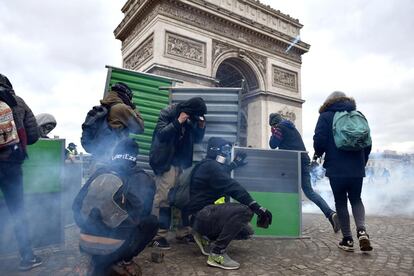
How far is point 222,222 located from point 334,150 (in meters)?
1.75

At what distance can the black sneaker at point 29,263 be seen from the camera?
2.83 metres

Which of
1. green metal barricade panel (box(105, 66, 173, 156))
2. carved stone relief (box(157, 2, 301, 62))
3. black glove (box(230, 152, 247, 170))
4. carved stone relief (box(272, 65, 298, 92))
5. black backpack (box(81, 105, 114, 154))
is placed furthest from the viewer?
carved stone relief (box(272, 65, 298, 92))

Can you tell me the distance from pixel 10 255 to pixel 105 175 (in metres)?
2.13

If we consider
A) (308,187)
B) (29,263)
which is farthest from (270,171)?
(29,263)

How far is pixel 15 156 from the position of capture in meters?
2.90

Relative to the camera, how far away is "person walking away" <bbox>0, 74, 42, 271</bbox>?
110 inches

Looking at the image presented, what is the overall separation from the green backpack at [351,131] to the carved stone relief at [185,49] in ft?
38.4

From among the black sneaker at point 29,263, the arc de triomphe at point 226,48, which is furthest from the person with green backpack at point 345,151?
the arc de triomphe at point 226,48

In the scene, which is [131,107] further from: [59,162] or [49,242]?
[49,242]

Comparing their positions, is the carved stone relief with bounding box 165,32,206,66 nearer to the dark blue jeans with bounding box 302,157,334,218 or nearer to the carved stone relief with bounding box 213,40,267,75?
the carved stone relief with bounding box 213,40,267,75

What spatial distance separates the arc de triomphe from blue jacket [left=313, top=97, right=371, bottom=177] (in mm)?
10931

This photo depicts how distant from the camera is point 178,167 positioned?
392cm

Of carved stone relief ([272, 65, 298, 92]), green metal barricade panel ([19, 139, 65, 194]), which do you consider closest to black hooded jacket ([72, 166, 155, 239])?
green metal barricade panel ([19, 139, 65, 194])

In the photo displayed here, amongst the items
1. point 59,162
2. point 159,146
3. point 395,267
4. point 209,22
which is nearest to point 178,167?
point 159,146
